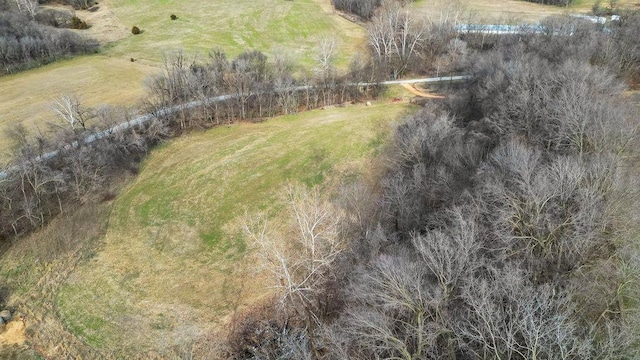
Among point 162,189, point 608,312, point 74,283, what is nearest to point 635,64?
point 608,312

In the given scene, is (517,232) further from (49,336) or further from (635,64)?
(635,64)

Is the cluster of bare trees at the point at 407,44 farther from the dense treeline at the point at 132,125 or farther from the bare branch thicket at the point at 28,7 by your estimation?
the bare branch thicket at the point at 28,7

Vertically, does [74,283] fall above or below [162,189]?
below

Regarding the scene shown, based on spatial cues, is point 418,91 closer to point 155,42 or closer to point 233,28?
point 233,28

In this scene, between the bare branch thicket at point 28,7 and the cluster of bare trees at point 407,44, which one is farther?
Answer: the bare branch thicket at point 28,7

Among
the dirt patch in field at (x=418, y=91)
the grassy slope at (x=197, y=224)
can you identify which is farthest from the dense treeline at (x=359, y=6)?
the grassy slope at (x=197, y=224)

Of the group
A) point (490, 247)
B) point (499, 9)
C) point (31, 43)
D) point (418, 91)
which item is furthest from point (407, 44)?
point (31, 43)
